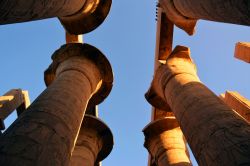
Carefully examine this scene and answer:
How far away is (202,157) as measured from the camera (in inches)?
226

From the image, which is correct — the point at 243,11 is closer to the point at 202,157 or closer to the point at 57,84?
the point at 202,157

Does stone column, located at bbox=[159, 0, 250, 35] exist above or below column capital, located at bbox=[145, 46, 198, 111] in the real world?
above

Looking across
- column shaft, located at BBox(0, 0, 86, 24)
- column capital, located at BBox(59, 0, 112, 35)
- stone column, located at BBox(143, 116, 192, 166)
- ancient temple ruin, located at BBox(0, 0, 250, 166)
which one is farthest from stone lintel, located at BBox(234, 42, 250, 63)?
column shaft, located at BBox(0, 0, 86, 24)

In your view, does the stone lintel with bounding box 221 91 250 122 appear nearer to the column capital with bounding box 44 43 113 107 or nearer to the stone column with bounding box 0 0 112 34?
the column capital with bounding box 44 43 113 107

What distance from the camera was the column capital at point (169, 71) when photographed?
31.3 ft

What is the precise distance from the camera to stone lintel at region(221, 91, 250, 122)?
12239 millimetres

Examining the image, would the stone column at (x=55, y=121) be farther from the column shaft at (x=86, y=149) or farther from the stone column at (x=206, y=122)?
the stone column at (x=206, y=122)

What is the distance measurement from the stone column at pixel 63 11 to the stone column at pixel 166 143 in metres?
4.88

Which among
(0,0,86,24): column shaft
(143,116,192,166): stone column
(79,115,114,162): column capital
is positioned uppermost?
(0,0,86,24): column shaft

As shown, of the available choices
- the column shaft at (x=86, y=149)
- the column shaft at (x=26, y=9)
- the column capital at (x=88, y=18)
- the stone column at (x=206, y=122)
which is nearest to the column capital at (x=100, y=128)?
the column shaft at (x=86, y=149)

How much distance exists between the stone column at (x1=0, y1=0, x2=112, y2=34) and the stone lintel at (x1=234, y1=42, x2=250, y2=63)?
22.2 ft

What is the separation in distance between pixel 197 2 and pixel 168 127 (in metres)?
6.98

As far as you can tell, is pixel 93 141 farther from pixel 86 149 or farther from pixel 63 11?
pixel 63 11

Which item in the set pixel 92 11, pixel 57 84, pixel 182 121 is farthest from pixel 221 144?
pixel 92 11
